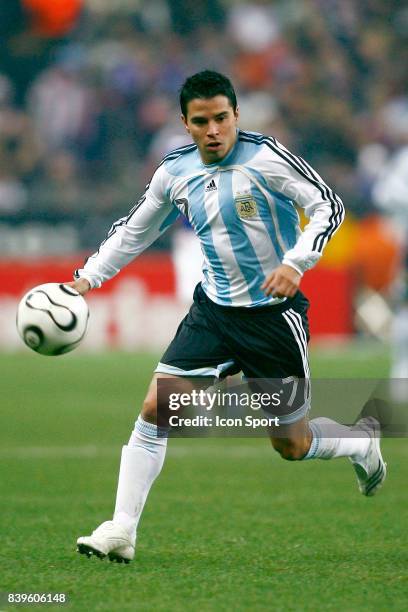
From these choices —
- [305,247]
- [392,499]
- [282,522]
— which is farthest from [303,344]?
[392,499]

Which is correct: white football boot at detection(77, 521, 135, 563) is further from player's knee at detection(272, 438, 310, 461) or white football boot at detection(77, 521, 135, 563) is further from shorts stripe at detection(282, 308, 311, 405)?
shorts stripe at detection(282, 308, 311, 405)

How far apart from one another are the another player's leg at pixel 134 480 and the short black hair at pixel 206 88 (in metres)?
1.16

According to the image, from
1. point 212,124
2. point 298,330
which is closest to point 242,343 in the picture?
point 298,330

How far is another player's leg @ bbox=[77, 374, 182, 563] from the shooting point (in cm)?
526

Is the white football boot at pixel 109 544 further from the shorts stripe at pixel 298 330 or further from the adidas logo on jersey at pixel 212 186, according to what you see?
the adidas logo on jersey at pixel 212 186

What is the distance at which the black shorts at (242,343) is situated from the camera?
562 centimetres

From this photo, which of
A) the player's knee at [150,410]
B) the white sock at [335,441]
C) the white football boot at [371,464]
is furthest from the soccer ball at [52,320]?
the white football boot at [371,464]

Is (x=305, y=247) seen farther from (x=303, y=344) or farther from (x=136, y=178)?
(x=136, y=178)

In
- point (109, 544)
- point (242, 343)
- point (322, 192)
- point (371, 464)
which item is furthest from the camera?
point (371, 464)

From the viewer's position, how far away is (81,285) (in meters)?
5.65

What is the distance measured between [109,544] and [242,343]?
103 centimetres

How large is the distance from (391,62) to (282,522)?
14.7 metres

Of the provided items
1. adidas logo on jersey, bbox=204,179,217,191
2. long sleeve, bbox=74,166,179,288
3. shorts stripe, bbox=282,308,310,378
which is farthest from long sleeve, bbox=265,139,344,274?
long sleeve, bbox=74,166,179,288

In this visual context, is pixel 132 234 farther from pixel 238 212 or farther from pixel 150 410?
pixel 150 410
